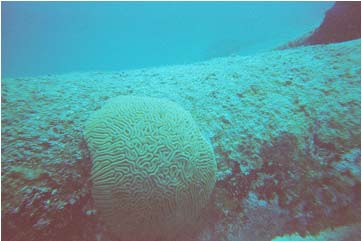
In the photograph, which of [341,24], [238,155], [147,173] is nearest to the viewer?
[147,173]

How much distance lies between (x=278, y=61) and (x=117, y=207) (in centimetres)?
331

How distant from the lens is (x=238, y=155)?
2.27 m

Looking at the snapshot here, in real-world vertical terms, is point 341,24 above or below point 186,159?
above

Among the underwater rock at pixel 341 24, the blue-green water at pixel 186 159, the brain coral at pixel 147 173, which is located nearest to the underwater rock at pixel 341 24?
the underwater rock at pixel 341 24

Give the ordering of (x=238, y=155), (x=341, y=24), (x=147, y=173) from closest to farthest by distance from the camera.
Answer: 1. (x=147, y=173)
2. (x=238, y=155)
3. (x=341, y=24)

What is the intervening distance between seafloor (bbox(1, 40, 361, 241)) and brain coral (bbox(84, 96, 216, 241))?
0.47 ft

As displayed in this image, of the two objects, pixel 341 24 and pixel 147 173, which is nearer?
pixel 147 173

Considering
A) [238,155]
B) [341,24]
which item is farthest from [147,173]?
[341,24]

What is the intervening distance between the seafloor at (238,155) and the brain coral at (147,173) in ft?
0.47

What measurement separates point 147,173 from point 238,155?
992 millimetres

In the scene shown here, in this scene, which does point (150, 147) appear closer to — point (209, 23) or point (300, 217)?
point (300, 217)

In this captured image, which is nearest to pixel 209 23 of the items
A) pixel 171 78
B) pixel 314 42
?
pixel 314 42

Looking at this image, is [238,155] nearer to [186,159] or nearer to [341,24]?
[186,159]

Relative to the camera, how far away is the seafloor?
5.82ft
